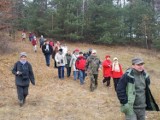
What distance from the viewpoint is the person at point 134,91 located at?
6445mm

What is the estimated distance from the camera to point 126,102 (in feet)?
21.2

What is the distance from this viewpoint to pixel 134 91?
21.2 ft

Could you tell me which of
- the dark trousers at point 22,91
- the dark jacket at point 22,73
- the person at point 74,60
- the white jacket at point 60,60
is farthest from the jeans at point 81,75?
the dark jacket at point 22,73

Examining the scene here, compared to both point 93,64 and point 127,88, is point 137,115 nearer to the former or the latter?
point 127,88

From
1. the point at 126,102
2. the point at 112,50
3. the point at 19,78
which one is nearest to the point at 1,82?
the point at 19,78

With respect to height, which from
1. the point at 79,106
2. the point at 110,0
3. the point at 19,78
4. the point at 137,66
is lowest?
the point at 79,106

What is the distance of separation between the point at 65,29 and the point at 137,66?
36122 millimetres

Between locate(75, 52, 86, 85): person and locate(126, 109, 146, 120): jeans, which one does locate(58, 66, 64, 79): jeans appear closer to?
locate(75, 52, 86, 85): person

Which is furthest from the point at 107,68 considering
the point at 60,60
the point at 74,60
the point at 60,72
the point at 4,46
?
the point at 4,46

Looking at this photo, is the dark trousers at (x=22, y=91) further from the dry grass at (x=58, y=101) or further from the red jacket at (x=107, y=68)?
the red jacket at (x=107, y=68)

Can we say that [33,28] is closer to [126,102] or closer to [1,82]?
[1,82]

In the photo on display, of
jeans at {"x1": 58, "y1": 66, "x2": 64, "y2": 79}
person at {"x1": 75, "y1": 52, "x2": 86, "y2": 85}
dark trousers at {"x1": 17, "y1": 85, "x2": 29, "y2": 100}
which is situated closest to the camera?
dark trousers at {"x1": 17, "y1": 85, "x2": 29, "y2": 100}

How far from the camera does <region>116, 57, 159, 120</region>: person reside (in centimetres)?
645

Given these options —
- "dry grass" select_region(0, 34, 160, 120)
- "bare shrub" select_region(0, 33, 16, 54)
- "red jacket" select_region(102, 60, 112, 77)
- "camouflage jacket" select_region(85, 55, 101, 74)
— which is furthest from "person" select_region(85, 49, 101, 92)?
"bare shrub" select_region(0, 33, 16, 54)
